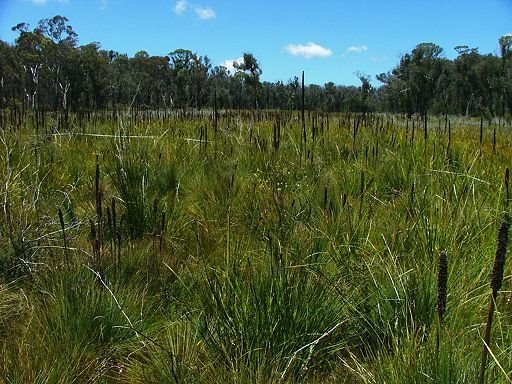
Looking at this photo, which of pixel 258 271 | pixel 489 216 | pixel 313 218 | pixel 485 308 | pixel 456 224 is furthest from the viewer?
pixel 313 218

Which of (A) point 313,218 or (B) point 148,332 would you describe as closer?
(B) point 148,332

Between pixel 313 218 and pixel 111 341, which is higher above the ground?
pixel 313 218

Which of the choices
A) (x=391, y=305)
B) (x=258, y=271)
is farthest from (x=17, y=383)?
(x=391, y=305)

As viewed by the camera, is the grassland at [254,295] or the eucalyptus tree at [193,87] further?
the eucalyptus tree at [193,87]

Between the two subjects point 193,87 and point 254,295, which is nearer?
point 254,295

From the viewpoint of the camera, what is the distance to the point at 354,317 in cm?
180

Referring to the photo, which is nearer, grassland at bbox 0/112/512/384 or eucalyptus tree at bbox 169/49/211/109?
grassland at bbox 0/112/512/384

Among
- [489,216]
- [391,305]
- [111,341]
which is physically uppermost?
[489,216]

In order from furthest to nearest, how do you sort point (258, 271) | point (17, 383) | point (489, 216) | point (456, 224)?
1. point (489, 216)
2. point (456, 224)
3. point (258, 271)
4. point (17, 383)

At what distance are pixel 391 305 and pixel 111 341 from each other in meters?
1.10

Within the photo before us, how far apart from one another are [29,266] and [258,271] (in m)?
1.28

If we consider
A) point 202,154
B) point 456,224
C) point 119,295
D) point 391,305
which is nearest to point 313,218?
point 456,224

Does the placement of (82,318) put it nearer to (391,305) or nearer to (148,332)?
(148,332)

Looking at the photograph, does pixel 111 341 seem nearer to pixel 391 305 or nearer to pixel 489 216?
pixel 391 305
